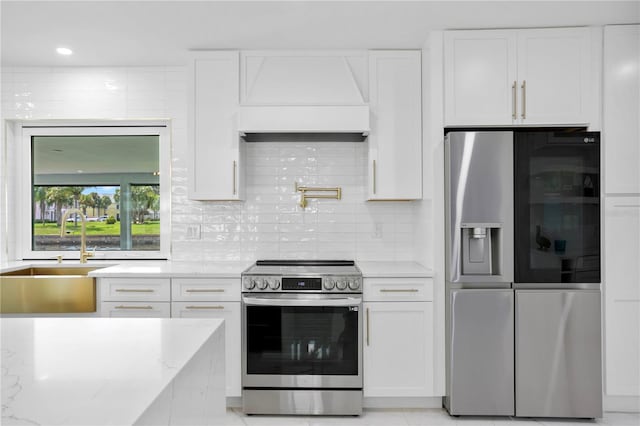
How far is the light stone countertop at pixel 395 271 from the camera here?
9.18ft

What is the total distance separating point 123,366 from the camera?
925 mm

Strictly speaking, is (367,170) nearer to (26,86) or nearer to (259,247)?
(259,247)

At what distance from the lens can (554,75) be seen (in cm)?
280

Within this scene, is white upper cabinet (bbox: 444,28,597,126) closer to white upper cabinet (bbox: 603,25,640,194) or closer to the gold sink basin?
white upper cabinet (bbox: 603,25,640,194)

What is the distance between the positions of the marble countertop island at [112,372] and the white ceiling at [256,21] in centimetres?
197

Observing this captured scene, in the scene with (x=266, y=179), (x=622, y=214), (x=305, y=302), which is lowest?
(x=305, y=302)

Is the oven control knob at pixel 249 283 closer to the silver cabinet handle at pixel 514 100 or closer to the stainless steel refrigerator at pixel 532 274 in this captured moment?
the stainless steel refrigerator at pixel 532 274

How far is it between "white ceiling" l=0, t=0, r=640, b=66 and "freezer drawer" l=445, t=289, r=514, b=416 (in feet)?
5.59

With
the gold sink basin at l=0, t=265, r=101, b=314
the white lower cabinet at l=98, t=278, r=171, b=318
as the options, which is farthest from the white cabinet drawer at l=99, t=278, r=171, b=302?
the gold sink basin at l=0, t=265, r=101, b=314

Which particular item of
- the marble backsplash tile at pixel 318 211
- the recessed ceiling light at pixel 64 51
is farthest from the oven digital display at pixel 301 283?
the recessed ceiling light at pixel 64 51

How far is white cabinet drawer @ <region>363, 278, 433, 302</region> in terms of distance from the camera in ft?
9.20

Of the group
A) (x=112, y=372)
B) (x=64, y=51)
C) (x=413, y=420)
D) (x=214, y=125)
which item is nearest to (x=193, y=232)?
(x=214, y=125)

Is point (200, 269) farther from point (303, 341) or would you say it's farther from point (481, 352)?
point (481, 352)

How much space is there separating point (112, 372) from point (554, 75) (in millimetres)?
3002
